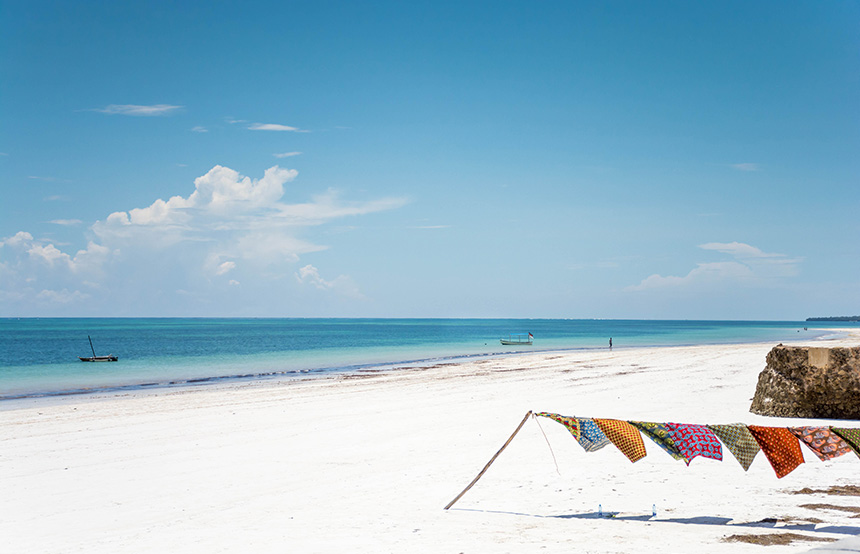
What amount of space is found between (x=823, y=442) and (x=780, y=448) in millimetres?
417

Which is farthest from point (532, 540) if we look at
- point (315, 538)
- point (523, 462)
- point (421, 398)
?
point (421, 398)

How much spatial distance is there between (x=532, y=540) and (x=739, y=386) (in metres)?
16.1

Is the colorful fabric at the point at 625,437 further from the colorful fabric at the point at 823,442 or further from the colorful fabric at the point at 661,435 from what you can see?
the colorful fabric at the point at 823,442

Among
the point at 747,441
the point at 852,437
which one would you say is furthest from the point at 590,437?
the point at 852,437

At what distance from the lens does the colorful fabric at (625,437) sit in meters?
7.43

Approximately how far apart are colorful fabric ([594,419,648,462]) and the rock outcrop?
25.7 feet

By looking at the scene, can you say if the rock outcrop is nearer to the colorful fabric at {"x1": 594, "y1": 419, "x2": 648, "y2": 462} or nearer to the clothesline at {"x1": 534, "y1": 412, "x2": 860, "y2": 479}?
the clothesline at {"x1": 534, "y1": 412, "x2": 860, "y2": 479}

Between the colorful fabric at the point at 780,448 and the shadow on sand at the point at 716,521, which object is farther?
the colorful fabric at the point at 780,448

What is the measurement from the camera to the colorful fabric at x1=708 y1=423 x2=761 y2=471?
6.95 meters

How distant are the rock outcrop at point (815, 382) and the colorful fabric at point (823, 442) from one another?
7.19 meters

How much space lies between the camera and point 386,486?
358 inches

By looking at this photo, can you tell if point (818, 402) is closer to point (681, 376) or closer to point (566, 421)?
point (566, 421)

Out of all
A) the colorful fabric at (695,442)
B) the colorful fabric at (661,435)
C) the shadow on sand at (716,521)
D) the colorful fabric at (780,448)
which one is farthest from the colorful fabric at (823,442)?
the colorful fabric at (661,435)

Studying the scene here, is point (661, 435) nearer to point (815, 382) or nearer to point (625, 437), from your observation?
point (625, 437)
